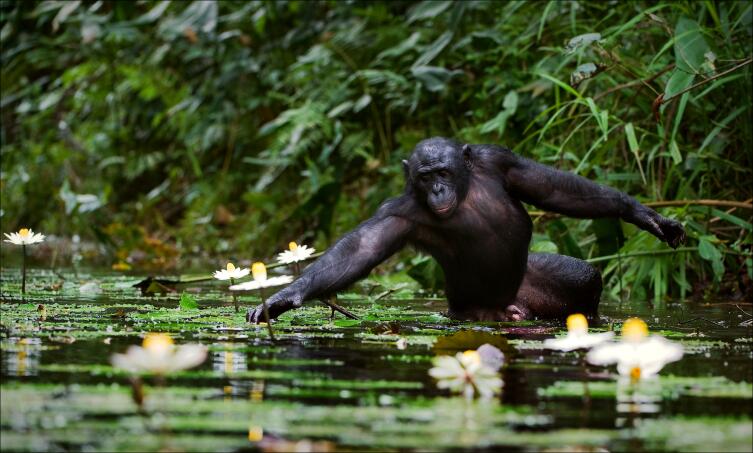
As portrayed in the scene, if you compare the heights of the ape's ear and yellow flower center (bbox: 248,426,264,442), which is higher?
the ape's ear

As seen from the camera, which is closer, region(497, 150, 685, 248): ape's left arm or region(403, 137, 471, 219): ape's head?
region(403, 137, 471, 219): ape's head

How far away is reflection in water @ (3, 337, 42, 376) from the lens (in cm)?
266

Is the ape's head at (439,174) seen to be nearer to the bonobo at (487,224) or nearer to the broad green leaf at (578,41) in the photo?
the bonobo at (487,224)

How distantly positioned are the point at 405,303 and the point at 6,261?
5.10 meters

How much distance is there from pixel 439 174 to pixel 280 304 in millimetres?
905

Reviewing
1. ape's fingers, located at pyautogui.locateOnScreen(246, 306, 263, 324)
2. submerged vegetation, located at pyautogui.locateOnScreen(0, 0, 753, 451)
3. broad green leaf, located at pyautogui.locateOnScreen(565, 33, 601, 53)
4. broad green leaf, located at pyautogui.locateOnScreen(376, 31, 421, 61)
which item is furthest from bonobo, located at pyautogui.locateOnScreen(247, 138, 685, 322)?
broad green leaf, located at pyautogui.locateOnScreen(376, 31, 421, 61)

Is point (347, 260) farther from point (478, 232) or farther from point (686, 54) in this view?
point (686, 54)

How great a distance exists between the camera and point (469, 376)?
7.95 feet

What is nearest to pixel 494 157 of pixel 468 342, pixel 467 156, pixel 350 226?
pixel 467 156

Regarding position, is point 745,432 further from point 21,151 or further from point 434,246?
point 21,151

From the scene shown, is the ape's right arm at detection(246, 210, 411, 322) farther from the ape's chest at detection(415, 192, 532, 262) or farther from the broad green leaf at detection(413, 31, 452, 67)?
the broad green leaf at detection(413, 31, 452, 67)

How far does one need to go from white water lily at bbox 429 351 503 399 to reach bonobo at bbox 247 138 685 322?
207 centimetres

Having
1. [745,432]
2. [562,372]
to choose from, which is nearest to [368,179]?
[562,372]

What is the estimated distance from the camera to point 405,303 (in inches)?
218
